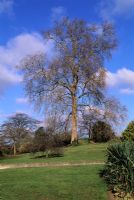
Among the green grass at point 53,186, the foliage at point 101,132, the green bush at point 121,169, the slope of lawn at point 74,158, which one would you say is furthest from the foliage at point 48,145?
the foliage at point 101,132

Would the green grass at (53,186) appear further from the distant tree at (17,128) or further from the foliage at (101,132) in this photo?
the distant tree at (17,128)

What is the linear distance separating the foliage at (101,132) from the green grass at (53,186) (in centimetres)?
2456

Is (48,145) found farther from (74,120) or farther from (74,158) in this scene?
(74,120)

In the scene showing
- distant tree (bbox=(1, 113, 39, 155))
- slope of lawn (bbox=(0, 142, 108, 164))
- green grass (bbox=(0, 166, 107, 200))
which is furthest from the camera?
distant tree (bbox=(1, 113, 39, 155))

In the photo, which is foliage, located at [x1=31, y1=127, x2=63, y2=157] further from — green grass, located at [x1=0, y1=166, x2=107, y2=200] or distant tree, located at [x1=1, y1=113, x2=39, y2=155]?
distant tree, located at [x1=1, y1=113, x2=39, y2=155]

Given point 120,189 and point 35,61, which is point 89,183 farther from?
point 35,61

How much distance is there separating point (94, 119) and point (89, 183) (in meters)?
27.4

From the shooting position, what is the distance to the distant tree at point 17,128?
173 ft

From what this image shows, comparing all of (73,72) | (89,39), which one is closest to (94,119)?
(73,72)

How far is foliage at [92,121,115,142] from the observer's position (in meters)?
40.6

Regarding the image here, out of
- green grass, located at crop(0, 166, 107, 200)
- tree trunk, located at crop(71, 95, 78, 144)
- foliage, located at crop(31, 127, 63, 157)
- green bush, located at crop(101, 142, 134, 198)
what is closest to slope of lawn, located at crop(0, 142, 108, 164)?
foliage, located at crop(31, 127, 63, 157)

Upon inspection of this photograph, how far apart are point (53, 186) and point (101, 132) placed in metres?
28.1

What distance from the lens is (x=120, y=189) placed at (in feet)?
→ 44.2

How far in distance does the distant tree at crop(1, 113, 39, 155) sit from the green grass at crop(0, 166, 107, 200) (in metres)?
34.7
